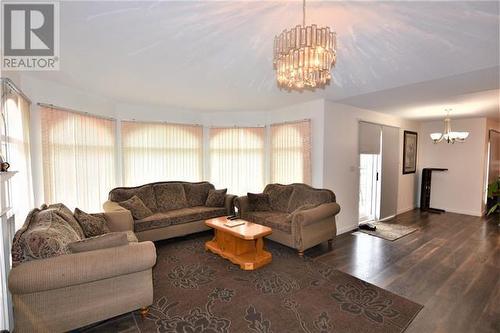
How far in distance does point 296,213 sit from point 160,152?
3199 mm

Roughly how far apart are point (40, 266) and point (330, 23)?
10.0 feet

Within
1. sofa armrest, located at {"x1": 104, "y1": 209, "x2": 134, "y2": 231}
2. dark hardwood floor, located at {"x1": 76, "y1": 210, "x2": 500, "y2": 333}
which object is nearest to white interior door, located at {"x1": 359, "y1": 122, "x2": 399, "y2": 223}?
dark hardwood floor, located at {"x1": 76, "y1": 210, "x2": 500, "y2": 333}

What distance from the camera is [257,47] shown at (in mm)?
2328

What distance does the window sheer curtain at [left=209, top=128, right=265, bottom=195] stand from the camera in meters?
5.57

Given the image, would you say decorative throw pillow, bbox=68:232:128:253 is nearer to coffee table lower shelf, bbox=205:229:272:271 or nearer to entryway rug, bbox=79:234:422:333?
entryway rug, bbox=79:234:422:333

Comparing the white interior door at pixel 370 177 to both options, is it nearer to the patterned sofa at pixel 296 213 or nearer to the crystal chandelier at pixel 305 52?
the patterned sofa at pixel 296 213

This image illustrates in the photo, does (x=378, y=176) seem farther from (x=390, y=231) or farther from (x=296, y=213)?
(x=296, y=213)

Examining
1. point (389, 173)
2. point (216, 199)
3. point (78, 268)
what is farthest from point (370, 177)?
point (78, 268)

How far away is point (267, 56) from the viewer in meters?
2.54

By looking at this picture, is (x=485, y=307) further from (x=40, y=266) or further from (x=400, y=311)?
(x=40, y=266)

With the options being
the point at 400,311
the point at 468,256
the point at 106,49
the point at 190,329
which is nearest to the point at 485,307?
the point at 400,311

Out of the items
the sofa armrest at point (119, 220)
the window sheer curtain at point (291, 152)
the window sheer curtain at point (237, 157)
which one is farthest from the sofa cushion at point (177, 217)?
the window sheer curtain at point (291, 152)

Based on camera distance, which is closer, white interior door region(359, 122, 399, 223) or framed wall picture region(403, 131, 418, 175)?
white interior door region(359, 122, 399, 223)

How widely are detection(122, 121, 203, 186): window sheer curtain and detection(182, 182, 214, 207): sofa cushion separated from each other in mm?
428
